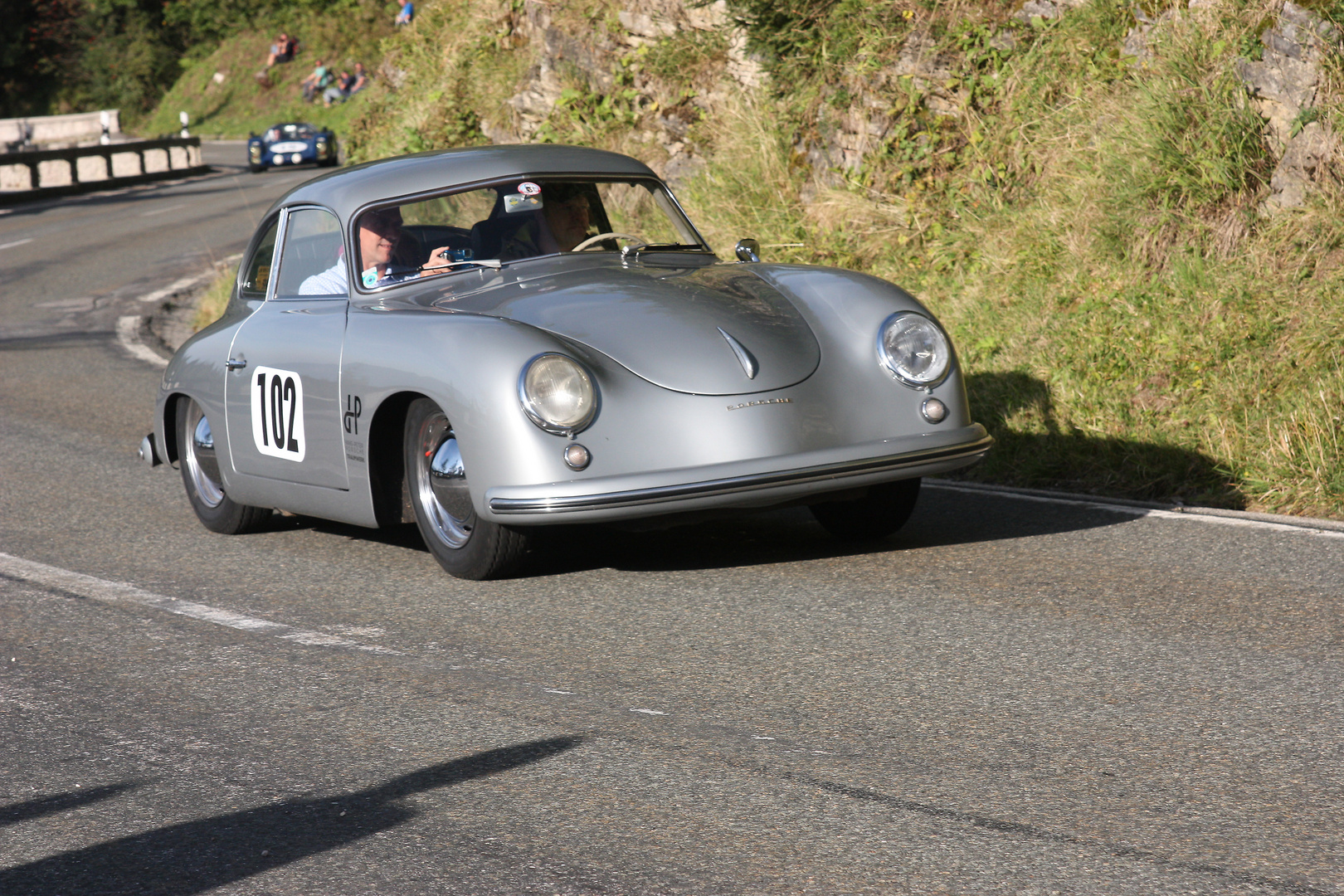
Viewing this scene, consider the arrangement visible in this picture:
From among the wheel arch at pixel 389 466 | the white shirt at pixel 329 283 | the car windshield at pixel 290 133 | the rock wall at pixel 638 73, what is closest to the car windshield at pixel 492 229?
the white shirt at pixel 329 283

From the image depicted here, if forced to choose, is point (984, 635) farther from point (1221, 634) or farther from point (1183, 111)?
point (1183, 111)

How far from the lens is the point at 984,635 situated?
4582 millimetres

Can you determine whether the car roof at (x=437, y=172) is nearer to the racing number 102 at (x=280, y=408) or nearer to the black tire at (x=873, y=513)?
the racing number 102 at (x=280, y=408)

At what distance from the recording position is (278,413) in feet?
20.6

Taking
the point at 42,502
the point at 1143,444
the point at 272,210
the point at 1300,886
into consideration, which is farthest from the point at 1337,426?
the point at 42,502

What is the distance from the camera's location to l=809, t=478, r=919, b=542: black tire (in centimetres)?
597

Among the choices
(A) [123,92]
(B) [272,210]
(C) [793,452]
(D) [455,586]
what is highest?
(A) [123,92]

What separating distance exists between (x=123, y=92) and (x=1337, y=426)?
70325 mm

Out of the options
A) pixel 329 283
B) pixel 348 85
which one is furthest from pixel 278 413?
pixel 348 85

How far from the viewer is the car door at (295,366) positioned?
19.7 feet

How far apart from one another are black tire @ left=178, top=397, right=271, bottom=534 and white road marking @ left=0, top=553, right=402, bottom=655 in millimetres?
888

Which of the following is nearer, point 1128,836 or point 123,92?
point 1128,836

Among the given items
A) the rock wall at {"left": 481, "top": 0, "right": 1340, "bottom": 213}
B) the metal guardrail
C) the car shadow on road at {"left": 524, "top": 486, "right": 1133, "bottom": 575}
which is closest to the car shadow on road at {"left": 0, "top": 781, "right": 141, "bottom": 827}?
the car shadow on road at {"left": 524, "top": 486, "right": 1133, "bottom": 575}

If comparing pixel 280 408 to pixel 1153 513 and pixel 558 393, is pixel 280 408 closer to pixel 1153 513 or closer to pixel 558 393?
pixel 558 393
